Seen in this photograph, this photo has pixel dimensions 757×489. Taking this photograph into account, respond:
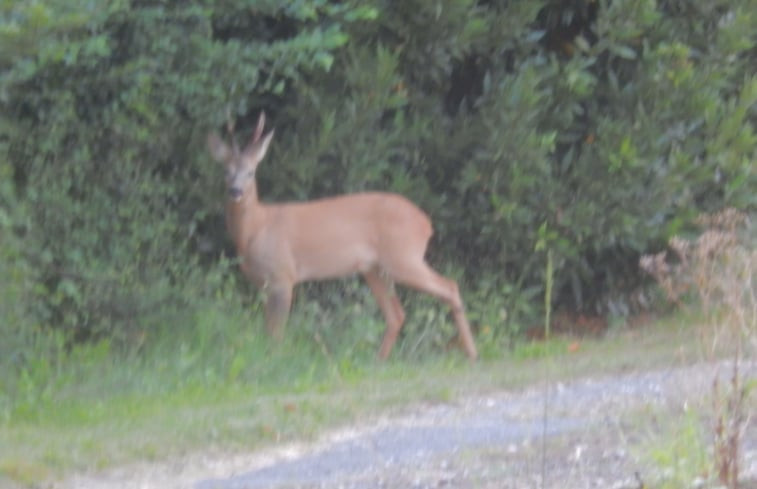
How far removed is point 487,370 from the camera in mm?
11367

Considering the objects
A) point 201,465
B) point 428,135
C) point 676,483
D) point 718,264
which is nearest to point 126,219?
point 428,135

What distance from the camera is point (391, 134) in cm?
1268

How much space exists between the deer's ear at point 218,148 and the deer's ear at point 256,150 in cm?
15

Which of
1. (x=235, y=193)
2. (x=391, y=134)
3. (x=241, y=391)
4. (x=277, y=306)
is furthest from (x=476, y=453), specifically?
(x=391, y=134)

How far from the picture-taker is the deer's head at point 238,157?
1225cm

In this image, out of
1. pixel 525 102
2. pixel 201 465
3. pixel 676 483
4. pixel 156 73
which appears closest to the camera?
pixel 676 483

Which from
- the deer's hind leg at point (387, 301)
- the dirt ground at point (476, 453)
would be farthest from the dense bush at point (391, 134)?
the dirt ground at point (476, 453)

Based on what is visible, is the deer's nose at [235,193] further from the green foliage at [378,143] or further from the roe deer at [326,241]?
the green foliage at [378,143]

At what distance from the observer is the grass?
27.2 ft

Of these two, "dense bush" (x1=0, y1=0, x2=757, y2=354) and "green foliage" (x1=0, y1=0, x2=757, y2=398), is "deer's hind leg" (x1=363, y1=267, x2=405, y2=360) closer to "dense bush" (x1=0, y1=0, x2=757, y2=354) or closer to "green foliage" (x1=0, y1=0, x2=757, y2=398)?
"green foliage" (x1=0, y1=0, x2=757, y2=398)

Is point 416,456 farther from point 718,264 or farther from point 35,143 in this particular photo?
point 35,143

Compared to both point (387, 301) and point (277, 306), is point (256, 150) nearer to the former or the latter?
point (277, 306)

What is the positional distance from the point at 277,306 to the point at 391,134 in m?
1.56

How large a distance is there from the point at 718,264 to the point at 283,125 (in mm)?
5409
